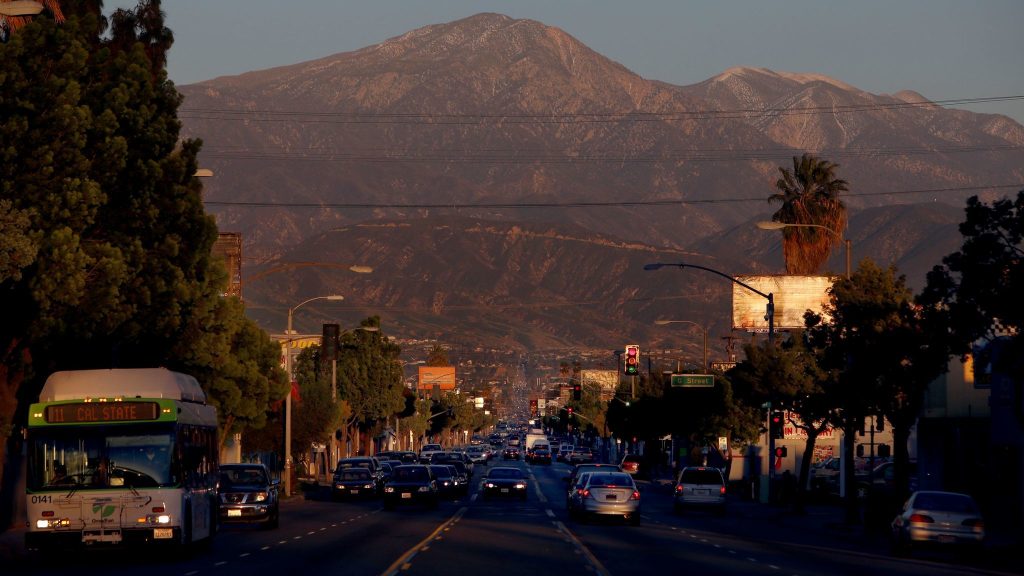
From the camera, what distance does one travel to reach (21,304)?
3572cm

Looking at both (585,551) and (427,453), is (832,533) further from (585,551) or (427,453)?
(427,453)

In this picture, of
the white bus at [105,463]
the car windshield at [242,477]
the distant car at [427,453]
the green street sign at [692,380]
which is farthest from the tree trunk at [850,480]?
the distant car at [427,453]

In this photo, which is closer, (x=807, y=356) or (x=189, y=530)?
(x=189, y=530)

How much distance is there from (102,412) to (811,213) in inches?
2470

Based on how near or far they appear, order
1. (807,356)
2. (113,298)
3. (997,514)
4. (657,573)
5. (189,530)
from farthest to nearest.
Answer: (807,356), (997,514), (113,298), (189,530), (657,573)

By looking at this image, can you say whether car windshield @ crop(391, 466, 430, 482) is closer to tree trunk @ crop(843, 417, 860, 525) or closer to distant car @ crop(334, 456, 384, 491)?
distant car @ crop(334, 456, 384, 491)

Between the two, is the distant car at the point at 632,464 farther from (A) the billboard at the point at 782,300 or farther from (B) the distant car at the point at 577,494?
(B) the distant car at the point at 577,494

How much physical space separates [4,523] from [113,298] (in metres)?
10.3

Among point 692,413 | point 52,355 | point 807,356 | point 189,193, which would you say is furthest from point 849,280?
point 692,413

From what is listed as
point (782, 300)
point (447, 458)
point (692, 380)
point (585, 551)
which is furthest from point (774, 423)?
point (782, 300)

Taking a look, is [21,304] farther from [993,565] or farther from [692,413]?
[692,413]

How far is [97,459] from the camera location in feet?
98.4

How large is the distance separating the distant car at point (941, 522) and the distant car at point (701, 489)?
20137 millimetres

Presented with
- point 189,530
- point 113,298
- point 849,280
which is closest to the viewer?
point 189,530
